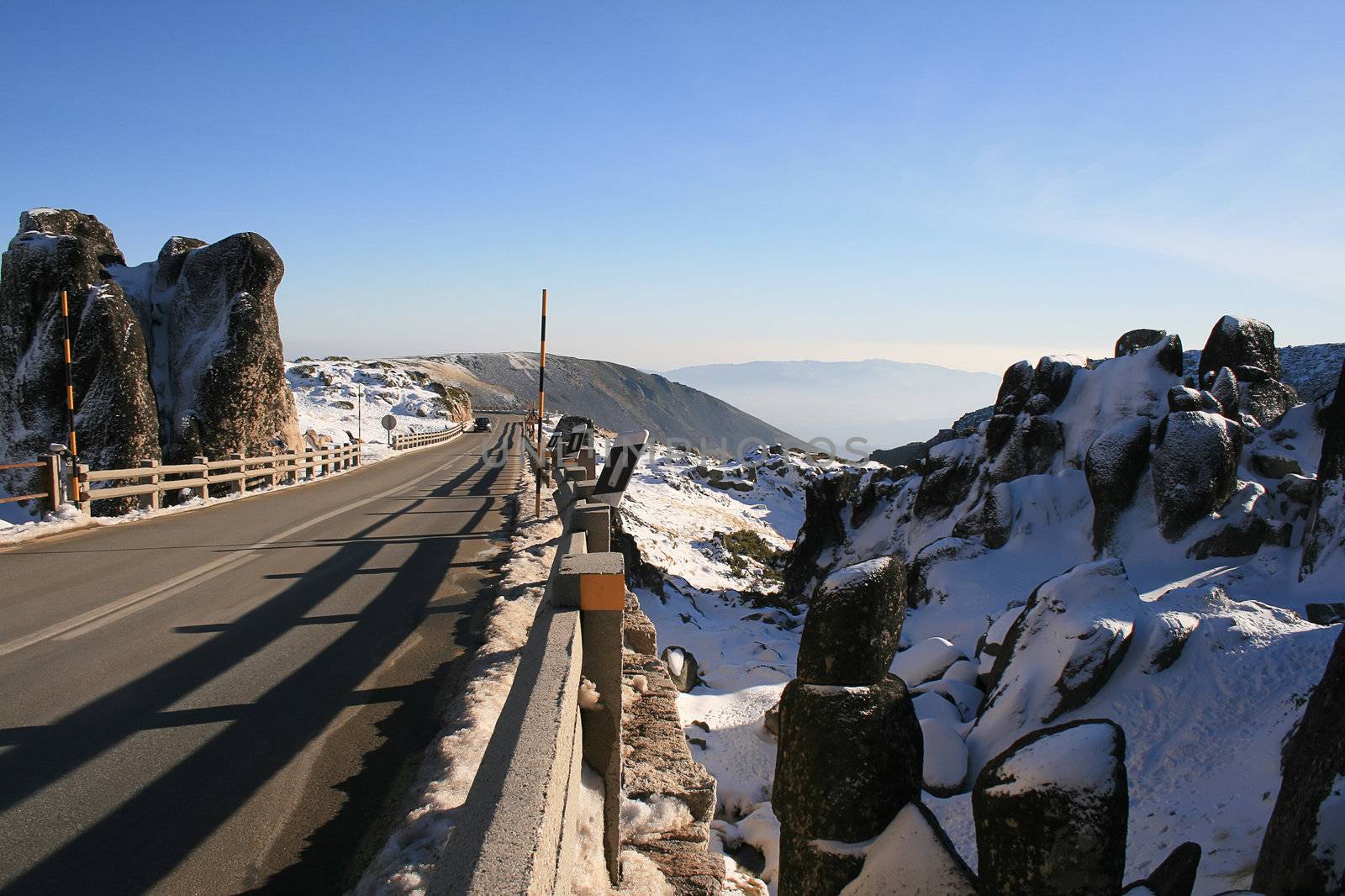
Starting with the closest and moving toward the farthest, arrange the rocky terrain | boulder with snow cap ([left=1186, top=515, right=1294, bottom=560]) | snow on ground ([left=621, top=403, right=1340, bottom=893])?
snow on ground ([left=621, top=403, right=1340, bottom=893]) → boulder with snow cap ([left=1186, top=515, right=1294, bottom=560]) → the rocky terrain

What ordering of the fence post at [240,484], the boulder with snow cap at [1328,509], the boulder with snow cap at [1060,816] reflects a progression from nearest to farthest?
1. the boulder with snow cap at [1060,816]
2. the boulder with snow cap at [1328,509]
3. the fence post at [240,484]

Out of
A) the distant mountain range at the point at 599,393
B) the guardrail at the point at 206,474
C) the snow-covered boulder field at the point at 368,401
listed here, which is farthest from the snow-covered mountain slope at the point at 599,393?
the guardrail at the point at 206,474

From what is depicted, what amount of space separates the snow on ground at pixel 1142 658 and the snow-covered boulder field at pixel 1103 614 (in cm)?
3

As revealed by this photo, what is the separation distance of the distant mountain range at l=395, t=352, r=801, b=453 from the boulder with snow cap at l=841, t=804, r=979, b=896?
428ft

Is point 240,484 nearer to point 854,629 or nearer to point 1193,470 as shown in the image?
point 854,629

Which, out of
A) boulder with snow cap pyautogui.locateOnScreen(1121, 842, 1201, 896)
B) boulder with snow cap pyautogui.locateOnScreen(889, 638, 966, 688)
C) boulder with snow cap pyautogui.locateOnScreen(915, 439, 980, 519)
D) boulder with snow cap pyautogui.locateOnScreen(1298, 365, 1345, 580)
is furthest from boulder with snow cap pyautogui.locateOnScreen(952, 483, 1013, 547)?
→ boulder with snow cap pyautogui.locateOnScreen(1121, 842, 1201, 896)

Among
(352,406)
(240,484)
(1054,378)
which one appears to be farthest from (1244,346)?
(352,406)

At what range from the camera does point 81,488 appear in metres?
12.7

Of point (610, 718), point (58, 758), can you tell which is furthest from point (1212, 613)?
point (58, 758)

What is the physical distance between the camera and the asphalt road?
3.45m

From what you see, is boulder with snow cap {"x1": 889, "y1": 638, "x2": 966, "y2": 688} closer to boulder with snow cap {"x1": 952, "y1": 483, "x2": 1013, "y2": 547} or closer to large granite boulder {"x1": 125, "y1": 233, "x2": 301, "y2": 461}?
boulder with snow cap {"x1": 952, "y1": 483, "x2": 1013, "y2": 547}

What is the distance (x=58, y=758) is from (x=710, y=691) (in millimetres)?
8204

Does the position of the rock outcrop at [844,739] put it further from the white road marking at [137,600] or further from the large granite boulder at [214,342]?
the large granite boulder at [214,342]

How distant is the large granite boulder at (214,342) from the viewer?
768 inches
